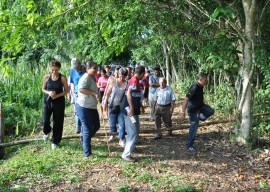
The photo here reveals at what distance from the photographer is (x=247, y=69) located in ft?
21.2

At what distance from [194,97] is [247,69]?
1333 millimetres

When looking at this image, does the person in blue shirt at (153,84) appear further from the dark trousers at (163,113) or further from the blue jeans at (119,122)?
the blue jeans at (119,122)

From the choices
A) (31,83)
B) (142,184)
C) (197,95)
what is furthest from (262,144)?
(31,83)

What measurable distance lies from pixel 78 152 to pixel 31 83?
7103 mm

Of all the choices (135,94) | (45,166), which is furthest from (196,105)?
(45,166)

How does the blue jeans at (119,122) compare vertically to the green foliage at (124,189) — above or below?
above

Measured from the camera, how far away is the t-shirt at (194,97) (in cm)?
621

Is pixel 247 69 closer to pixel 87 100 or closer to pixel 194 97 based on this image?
Result: pixel 194 97

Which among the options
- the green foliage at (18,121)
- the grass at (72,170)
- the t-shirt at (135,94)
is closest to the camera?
the grass at (72,170)

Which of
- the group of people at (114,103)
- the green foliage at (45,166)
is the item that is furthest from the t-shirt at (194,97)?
the green foliage at (45,166)

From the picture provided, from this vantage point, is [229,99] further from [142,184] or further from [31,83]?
[31,83]

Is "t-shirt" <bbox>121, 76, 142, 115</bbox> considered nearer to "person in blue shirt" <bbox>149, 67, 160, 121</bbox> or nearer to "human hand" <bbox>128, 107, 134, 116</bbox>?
"human hand" <bbox>128, 107, 134, 116</bbox>

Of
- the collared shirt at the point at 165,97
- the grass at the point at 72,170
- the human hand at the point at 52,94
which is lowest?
the grass at the point at 72,170

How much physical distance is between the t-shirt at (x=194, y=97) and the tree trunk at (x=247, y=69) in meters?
1.09
